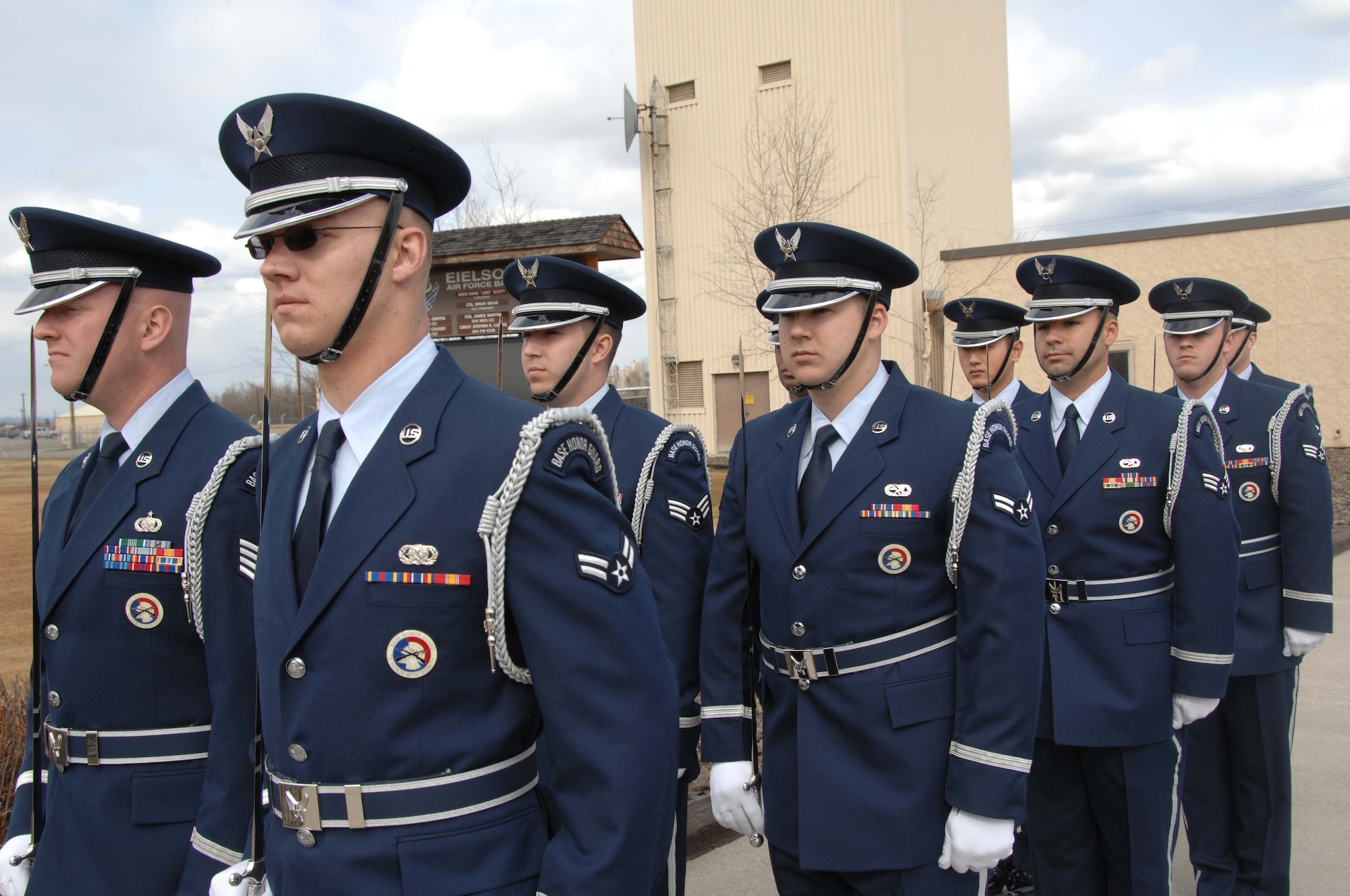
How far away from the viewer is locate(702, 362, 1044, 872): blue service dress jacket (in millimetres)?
2564

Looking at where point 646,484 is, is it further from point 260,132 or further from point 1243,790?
point 1243,790

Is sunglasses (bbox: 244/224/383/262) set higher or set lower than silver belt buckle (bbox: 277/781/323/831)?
higher

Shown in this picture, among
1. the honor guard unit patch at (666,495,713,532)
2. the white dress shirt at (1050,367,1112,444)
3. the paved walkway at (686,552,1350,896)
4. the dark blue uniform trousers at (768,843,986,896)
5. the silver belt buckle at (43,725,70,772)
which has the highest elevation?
the white dress shirt at (1050,367,1112,444)

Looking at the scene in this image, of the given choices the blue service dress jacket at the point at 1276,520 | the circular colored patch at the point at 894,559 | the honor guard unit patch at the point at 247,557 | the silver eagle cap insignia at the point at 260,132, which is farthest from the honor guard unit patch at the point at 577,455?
the blue service dress jacket at the point at 1276,520

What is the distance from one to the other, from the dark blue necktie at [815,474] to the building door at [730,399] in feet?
60.1

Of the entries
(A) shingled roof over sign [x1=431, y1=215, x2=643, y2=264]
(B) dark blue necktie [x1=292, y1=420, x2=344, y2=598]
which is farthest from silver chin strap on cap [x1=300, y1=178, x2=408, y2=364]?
(A) shingled roof over sign [x1=431, y1=215, x2=643, y2=264]

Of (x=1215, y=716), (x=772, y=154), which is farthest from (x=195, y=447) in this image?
(x=772, y=154)

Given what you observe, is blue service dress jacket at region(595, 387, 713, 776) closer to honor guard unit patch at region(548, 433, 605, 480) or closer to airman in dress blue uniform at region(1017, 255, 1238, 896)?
airman in dress blue uniform at region(1017, 255, 1238, 896)

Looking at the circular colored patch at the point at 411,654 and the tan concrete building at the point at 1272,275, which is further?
the tan concrete building at the point at 1272,275

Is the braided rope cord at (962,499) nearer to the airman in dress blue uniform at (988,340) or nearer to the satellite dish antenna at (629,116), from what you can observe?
the airman in dress blue uniform at (988,340)

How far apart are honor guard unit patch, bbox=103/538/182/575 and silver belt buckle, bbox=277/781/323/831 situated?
88cm

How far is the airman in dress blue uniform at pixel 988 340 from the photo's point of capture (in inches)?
Answer: 235

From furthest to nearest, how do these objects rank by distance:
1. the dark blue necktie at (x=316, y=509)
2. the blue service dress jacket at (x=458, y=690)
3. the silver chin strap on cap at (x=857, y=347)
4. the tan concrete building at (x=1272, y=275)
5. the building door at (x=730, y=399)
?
the building door at (x=730, y=399) → the tan concrete building at (x=1272, y=275) → the silver chin strap on cap at (x=857, y=347) → the dark blue necktie at (x=316, y=509) → the blue service dress jacket at (x=458, y=690)

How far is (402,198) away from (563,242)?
7059 millimetres
